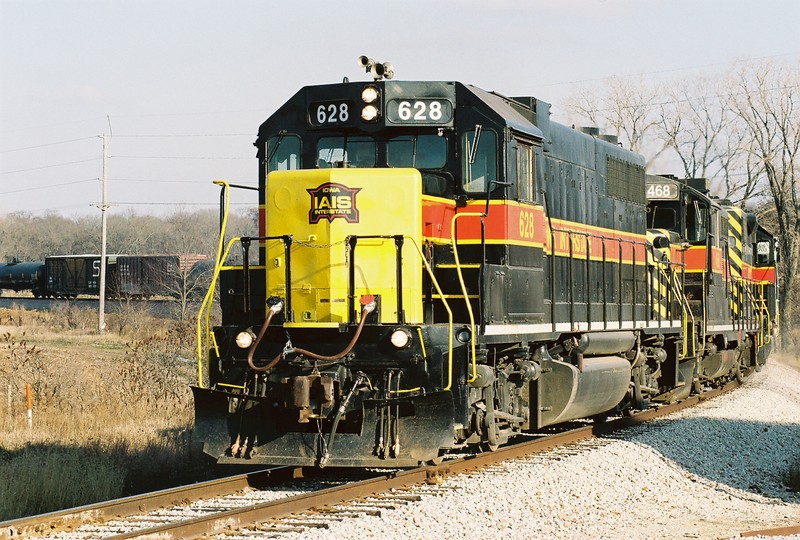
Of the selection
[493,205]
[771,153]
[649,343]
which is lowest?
[649,343]

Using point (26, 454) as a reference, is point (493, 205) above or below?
above

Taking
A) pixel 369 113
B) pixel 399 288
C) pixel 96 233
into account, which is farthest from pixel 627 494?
pixel 96 233

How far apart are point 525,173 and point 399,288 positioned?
82.9 inches

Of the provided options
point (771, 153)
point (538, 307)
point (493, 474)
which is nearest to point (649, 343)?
point (538, 307)

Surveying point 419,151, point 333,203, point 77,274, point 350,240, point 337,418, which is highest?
point 77,274

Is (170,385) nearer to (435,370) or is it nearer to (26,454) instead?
(26,454)

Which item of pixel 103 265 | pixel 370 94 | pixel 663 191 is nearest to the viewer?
pixel 370 94

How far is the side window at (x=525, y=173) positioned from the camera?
31.0 feet

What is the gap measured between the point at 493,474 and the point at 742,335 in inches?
479

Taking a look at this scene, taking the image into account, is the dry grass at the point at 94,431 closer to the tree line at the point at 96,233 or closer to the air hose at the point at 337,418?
the air hose at the point at 337,418

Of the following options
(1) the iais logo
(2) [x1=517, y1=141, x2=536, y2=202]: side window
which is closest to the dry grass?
(1) the iais logo

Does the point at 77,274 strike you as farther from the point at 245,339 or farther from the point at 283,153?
the point at 245,339

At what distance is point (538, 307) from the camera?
10086 millimetres

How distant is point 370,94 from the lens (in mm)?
8945
